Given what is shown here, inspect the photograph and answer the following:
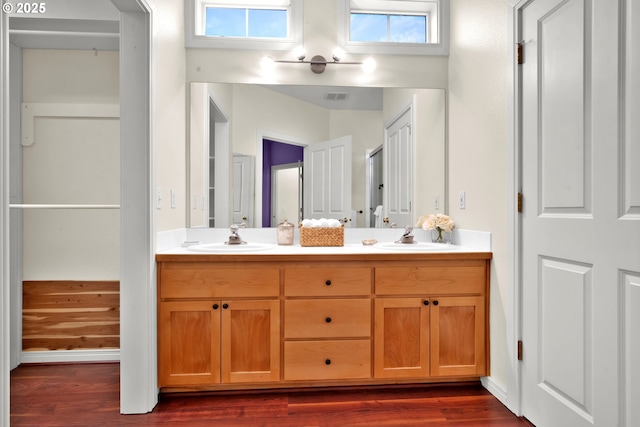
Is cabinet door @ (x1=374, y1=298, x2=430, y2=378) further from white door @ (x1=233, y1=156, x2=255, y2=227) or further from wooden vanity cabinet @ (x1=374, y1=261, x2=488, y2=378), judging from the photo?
white door @ (x1=233, y1=156, x2=255, y2=227)

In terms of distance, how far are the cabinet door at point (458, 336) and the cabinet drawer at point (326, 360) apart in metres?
0.38

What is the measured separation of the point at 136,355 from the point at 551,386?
1.93 metres

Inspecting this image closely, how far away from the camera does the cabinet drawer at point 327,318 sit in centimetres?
200

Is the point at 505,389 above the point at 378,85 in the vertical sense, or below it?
below

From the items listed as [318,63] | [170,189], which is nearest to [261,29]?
[318,63]

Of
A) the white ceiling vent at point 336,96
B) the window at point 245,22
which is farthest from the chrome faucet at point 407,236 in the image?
the window at point 245,22

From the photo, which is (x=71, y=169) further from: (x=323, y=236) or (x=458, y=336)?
(x=458, y=336)

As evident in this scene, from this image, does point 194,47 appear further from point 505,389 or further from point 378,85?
point 505,389

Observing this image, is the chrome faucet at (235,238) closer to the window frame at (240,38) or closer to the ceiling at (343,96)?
the ceiling at (343,96)

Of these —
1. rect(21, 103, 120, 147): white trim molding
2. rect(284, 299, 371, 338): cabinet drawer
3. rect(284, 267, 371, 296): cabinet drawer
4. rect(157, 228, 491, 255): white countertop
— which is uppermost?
rect(21, 103, 120, 147): white trim molding

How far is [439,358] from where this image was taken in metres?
2.05

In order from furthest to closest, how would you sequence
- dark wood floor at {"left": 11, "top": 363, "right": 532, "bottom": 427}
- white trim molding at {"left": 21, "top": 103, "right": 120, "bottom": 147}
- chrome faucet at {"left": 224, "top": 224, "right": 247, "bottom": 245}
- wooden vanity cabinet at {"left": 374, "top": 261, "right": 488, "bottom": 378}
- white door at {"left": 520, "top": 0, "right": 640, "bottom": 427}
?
white trim molding at {"left": 21, "top": 103, "right": 120, "bottom": 147}
chrome faucet at {"left": 224, "top": 224, "right": 247, "bottom": 245}
wooden vanity cabinet at {"left": 374, "top": 261, "right": 488, "bottom": 378}
dark wood floor at {"left": 11, "top": 363, "right": 532, "bottom": 427}
white door at {"left": 520, "top": 0, "right": 640, "bottom": 427}

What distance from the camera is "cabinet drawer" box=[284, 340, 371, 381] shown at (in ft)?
6.57

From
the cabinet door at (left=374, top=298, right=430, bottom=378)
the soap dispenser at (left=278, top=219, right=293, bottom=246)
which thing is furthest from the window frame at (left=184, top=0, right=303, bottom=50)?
the cabinet door at (left=374, top=298, right=430, bottom=378)
